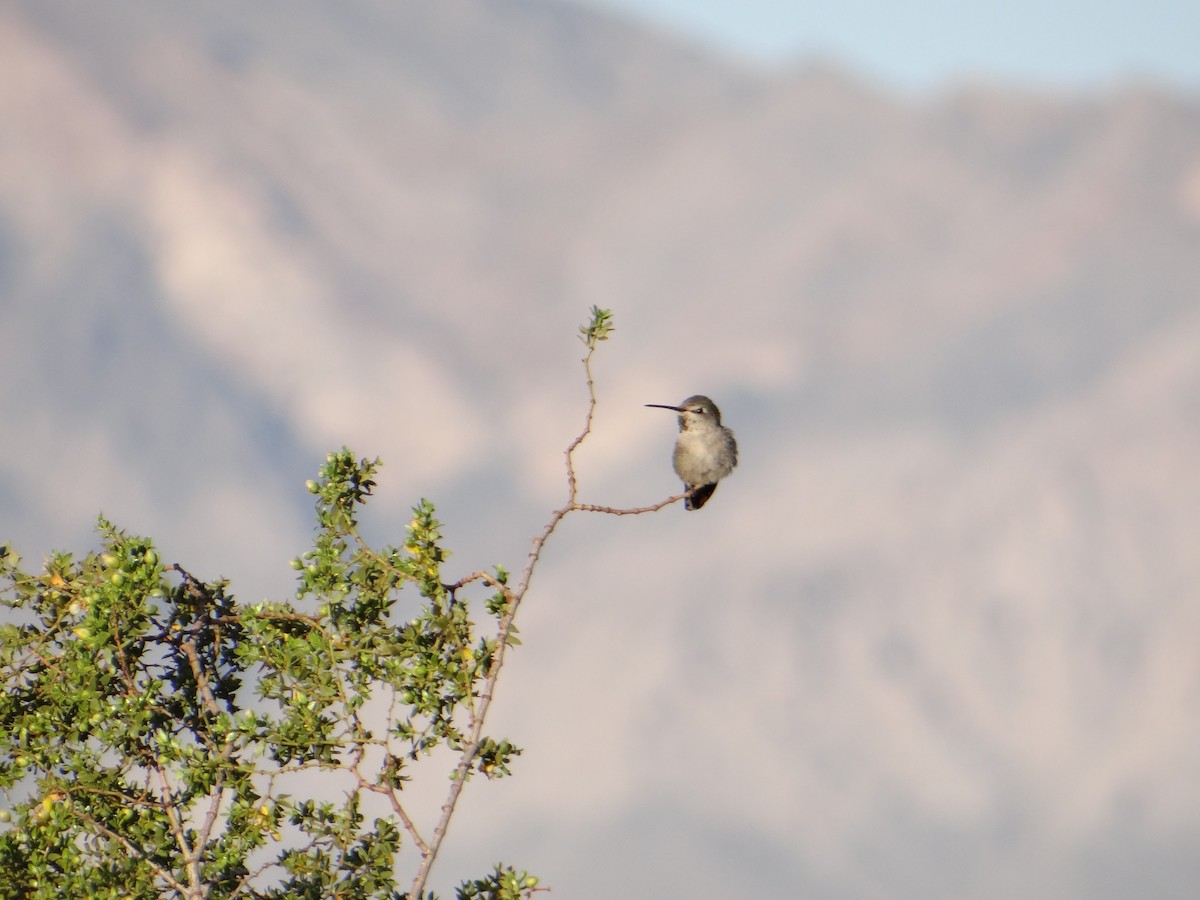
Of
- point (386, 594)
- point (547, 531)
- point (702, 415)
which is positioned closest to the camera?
point (547, 531)

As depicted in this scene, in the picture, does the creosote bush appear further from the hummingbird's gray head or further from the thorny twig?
the hummingbird's gray head

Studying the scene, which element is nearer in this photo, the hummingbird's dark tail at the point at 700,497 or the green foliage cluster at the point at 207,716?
the green foliage cluster at the point at 207,716

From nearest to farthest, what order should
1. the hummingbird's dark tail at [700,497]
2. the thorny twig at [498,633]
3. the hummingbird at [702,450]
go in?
the thorny twig at [498,633] → the hummingbird's dark tail at [700,497] → the hummingbird at [702,450]

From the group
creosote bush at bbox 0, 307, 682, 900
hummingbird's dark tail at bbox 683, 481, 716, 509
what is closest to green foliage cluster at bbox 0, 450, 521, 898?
creosote bush at bbox 0, 307, 682, 900

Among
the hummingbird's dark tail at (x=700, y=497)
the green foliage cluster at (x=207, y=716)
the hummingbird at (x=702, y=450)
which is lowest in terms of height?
the green foliage cluster at (x=207, y=716)

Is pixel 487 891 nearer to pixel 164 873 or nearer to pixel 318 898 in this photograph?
pixel 318 898

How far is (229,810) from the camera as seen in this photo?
13.2 metres

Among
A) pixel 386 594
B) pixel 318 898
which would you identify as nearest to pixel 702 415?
pixel 386 594

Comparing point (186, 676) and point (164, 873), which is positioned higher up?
point (186, 676)

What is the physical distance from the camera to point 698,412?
2300cm

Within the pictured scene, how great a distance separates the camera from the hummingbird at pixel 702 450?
22141 millimetres

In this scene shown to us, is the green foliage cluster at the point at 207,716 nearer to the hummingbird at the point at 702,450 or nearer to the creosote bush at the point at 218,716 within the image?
the creosote bush at the point at 218,716

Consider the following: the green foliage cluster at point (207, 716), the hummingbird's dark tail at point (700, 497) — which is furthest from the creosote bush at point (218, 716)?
the hummingbird's dark tail at point (700, 497)

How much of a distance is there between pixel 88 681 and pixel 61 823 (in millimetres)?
1161
